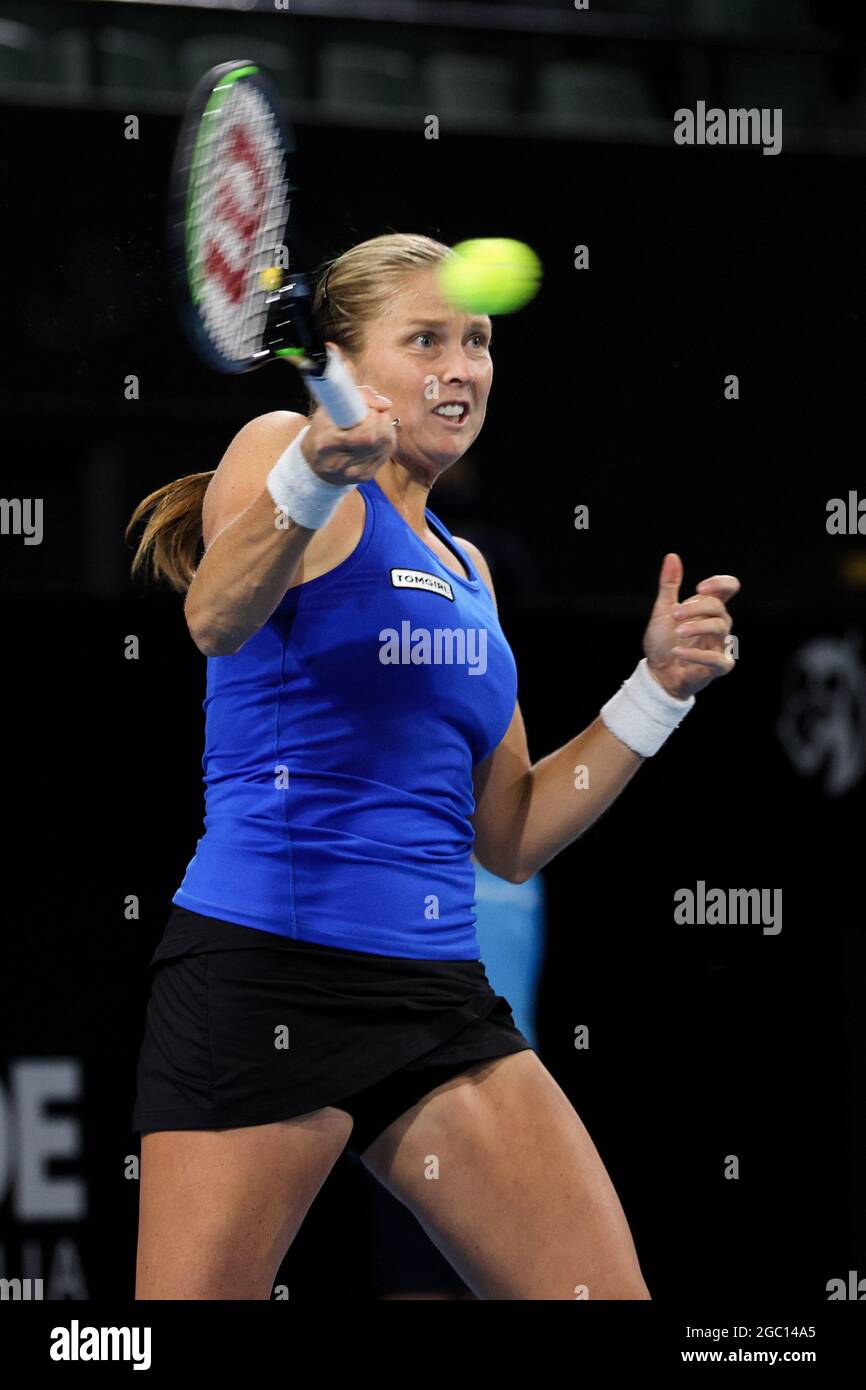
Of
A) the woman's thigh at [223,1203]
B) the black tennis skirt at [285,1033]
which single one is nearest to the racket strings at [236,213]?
the black tennis skirt at [285,1033]

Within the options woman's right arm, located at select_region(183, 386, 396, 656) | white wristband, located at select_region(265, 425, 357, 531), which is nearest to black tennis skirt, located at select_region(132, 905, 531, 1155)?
woman's right arm, located at select_region(183, 386, 396, 656)

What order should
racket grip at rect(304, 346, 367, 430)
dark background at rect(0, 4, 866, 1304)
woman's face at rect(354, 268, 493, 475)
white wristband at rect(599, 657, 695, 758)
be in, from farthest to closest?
1. dark background at rect(0, 4, 866, 1304)
2. white wristband at rect(599, 657, 695, 758)
3. woman's face at rect(354, 268, 493, 475)
4. racket grip at rect(304, 346, 367, 430)

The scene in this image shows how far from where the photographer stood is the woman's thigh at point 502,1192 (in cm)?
181

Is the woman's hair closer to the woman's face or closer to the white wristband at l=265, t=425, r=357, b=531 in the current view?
the woman's face

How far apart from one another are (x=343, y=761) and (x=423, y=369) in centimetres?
45

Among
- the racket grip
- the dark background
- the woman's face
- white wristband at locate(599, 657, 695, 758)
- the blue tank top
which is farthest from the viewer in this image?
the dark background

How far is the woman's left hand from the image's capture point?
2025 millimetres

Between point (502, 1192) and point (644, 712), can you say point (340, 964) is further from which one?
point (644, 712)

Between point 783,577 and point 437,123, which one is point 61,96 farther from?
point 783,577

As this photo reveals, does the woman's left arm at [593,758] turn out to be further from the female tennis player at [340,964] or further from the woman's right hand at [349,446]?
the woman's right hand at [349,446]

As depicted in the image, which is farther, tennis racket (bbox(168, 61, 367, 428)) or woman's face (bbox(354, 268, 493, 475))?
woman's face (bbox(354, 268, 493, 475))

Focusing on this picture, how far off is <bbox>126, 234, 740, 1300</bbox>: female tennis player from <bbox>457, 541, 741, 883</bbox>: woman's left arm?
0.63ft

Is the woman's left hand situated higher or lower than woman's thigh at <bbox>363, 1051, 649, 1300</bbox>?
higher

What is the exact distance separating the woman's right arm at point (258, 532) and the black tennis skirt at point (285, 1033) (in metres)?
0.31
